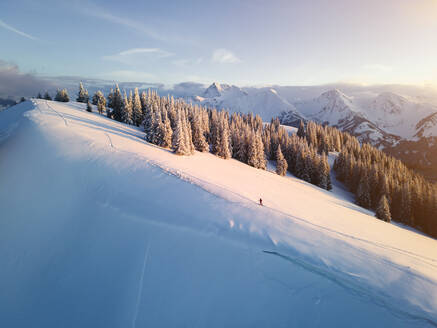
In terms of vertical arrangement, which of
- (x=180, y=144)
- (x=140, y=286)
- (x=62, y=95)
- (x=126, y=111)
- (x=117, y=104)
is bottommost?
(x=180, y=144)

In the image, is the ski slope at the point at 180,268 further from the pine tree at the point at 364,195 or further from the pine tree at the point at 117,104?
the pine tree at the point at 117,104

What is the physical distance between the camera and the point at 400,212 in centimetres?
3931

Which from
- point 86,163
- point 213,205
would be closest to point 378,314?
point 213,205

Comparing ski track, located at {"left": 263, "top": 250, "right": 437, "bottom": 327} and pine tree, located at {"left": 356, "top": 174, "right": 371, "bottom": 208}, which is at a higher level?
ski track, located at {"left": 263, "top": 250, "right": 437, "bottom": 327}

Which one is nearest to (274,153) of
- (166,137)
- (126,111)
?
(166,137)

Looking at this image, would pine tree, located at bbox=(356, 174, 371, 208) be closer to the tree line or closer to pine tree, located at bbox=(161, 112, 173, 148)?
the tree line

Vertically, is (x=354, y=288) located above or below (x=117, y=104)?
below

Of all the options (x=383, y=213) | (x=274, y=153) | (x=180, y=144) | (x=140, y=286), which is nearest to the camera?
(x=140, y=286)

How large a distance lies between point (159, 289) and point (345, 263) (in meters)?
7.99

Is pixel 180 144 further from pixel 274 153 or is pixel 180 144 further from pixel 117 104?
pixel 274 153

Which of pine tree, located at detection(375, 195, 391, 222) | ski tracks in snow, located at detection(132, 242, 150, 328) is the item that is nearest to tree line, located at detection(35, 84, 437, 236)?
pine tree, located at detection(375, 195, 391, 222)

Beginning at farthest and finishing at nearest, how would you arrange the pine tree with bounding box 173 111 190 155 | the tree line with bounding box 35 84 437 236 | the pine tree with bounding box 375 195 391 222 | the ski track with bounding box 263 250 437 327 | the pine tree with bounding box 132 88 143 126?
the pine tree with bounding box 132 88 143 126, the tree line with bounding box 35 84 437 236, the pine tree with bounding box 173 111 190 155, the pine tree with bounding box 375 195 391 222, the ski track with bounding box 263 250 437 327

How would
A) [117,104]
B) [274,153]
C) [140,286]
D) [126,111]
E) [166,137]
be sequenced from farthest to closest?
[274,153]
[117,104]
[126,111]
[166,137]
[140,286]

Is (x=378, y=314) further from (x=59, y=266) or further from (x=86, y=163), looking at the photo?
(x=86, y=163)
